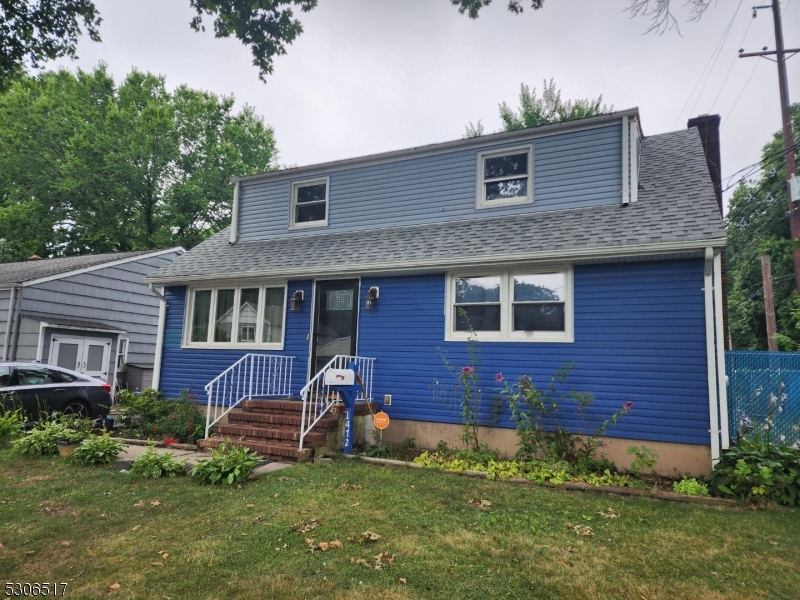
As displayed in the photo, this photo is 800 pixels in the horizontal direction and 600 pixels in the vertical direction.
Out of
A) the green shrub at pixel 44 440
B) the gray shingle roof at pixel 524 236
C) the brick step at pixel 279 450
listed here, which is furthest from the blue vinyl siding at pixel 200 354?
the green shrub at pixel 44 440

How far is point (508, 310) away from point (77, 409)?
8652mm

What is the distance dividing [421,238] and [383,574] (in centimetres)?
602

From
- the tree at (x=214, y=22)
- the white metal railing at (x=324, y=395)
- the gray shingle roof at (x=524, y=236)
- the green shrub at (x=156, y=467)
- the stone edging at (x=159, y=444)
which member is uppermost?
the tree at (x=214, y=22)

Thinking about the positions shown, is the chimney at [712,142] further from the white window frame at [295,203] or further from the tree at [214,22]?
the white window frame at [295,203]

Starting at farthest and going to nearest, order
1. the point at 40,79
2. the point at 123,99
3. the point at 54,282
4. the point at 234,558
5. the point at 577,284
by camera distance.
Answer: the point at 123,99 → the point at 54,282 → the point at 577,284 → the point at 40,79 → the point at 234,558

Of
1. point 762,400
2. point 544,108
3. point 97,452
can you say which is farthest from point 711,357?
point 544,108

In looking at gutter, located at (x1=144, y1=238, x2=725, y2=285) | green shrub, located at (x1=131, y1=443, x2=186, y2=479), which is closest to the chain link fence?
gutter, located at (x1=144, y1=238, x2=725, y2=285)

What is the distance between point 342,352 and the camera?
28.6 feet

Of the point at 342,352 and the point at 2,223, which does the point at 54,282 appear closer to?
the point at 342,352

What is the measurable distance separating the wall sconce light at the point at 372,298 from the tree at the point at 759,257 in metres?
20.9

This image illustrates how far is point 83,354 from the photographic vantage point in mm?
13656

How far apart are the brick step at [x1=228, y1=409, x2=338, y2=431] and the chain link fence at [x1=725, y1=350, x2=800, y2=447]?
5.65 m

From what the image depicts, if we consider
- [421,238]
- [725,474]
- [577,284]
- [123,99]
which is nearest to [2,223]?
[123,99]

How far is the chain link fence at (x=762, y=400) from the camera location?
6605 millimetres
